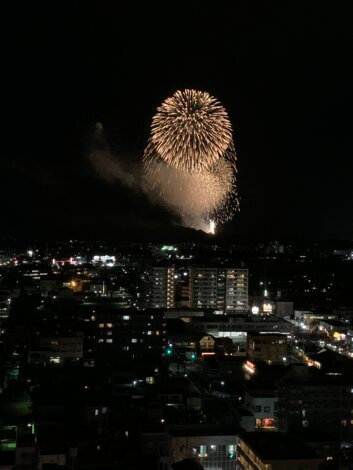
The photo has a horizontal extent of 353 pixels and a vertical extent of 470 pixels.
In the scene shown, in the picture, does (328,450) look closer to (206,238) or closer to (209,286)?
(209,286)

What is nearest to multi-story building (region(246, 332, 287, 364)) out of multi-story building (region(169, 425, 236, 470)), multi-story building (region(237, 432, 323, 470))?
multi-story building (region(169, 425, 236, 470))

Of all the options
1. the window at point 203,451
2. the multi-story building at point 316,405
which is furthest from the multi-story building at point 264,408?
the window at point 203,451

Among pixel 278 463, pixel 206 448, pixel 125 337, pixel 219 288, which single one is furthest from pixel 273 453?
pixel 219 288

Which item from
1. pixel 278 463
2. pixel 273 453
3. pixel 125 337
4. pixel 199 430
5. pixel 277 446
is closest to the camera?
pixel 278 463

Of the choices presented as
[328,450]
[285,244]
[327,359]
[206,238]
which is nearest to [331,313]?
[327,359]

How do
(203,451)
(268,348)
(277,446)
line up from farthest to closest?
(268,348)
(203,451)
(277,446)

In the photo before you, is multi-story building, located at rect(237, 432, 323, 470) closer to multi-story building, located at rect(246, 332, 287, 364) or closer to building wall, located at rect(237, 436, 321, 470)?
building wall, located at rect(237, 436, 321, 470)

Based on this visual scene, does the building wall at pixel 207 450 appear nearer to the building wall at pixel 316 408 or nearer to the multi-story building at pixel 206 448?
the multi-story building at pixel 206 448

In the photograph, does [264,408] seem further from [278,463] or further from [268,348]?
[268,348]
